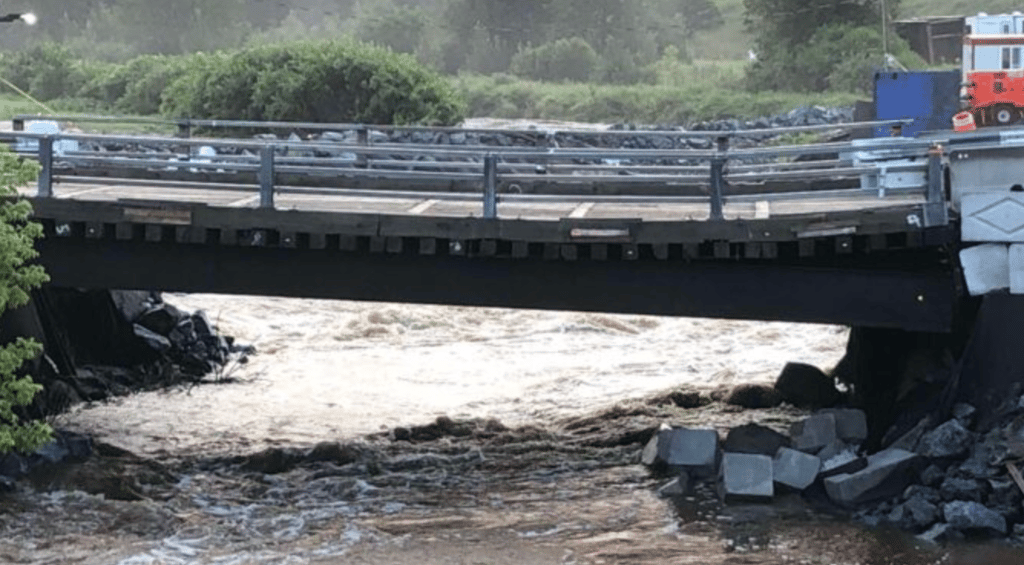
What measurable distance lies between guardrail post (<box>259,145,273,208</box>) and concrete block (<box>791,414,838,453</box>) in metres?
6.55

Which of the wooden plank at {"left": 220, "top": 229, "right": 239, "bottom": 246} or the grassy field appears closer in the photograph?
the wooden plank at {"left": 220, "top": 229, "right": 239, "bottom": 246}

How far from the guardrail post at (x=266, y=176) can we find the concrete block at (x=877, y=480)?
7100 millimetres

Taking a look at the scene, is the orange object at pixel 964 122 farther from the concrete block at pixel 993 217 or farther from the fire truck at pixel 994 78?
the concrete block at pixel 993 217

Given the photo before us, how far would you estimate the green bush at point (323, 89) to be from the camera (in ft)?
166

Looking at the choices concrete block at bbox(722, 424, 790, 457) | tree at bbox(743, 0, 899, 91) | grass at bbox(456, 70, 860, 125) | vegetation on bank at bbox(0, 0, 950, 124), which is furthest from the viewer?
tree at bbox(743, 0, 899, 91)

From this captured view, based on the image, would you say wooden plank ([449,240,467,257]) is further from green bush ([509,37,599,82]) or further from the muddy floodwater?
green bush ([509,37,599,82])

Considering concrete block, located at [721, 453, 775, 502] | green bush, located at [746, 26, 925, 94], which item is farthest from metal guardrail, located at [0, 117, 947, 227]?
green bush, located at [746, 26, 925, 94]

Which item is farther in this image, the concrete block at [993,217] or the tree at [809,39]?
the tree at [809,39]

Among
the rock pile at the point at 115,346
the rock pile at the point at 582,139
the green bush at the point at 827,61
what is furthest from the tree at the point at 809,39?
the rock pile at the point at 115,346

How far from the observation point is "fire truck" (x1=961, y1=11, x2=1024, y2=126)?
1519 inches

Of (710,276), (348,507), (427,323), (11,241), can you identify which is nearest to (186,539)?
(348,507)

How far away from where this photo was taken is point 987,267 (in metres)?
20.9

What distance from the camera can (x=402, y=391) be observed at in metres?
29.0

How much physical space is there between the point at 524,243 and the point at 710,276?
2.16 meters
